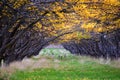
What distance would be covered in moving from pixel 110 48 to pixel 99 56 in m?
8.21

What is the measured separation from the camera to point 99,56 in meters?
52.4

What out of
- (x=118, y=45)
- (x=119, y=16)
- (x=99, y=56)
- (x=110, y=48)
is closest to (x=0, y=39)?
(x=119, y=16)

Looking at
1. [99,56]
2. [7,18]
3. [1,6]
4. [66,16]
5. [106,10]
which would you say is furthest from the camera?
[99,56]

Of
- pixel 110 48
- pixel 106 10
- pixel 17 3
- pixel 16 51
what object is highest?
pixel 17 3

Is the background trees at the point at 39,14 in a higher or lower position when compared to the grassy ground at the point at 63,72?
higher

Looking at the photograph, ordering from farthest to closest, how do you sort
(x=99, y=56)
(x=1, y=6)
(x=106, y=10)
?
(x=99, y=56), (x=106, y=10), (x=1, y=6)

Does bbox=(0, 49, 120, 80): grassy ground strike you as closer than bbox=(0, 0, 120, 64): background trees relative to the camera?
No

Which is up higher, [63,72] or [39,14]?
[39,14]

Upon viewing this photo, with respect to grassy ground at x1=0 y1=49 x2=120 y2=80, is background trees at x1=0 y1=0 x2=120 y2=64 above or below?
above

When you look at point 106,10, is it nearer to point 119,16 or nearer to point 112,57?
point 119,16

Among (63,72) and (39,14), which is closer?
(39,14)

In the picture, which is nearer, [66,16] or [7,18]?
[7,18]

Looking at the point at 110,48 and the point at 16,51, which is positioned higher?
the point at 16,51

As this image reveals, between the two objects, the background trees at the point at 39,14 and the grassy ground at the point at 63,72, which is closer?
the background trees at the point at 39,14
